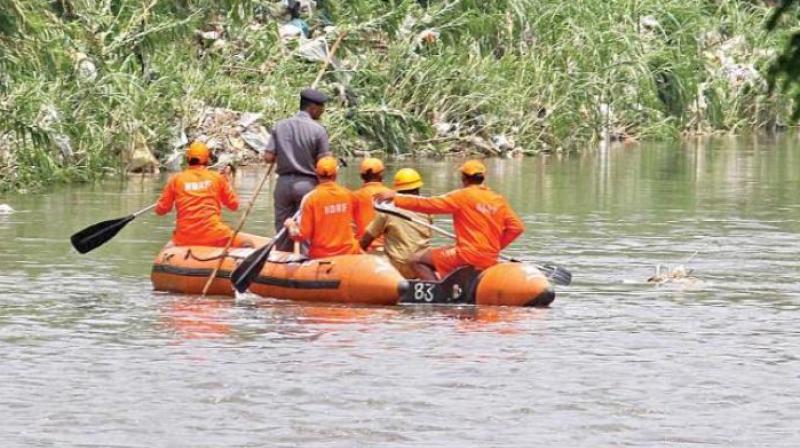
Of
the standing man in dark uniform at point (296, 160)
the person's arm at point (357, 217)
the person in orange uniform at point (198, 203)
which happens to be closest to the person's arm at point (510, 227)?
the person's arm at point (357, 217)

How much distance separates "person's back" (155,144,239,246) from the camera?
17.9 meters

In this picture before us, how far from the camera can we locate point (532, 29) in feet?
140

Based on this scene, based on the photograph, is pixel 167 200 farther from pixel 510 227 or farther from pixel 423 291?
pixel 510 227

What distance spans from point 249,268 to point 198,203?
116 cm

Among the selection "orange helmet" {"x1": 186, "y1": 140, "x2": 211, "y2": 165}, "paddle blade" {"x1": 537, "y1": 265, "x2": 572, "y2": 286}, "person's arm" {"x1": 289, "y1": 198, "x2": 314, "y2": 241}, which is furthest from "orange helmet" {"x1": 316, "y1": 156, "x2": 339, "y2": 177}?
"paddle blade" {"x1": 537, "y1": 265, "x2": 572, "y2": 286}

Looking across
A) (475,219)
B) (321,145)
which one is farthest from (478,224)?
(321,145)

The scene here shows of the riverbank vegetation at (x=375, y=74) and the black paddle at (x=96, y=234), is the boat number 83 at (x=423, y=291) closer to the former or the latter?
the black paddle at (x=96, y=234)

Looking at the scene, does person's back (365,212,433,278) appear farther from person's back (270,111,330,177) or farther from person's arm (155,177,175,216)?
person's arm (155,177,175,216)

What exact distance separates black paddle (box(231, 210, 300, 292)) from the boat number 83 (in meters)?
1.21

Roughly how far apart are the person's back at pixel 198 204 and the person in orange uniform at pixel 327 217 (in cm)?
105

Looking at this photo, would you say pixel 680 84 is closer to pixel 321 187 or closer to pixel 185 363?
pixel 321 187

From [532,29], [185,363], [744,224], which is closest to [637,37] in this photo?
[532,29]

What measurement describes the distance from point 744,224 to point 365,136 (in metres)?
13.8

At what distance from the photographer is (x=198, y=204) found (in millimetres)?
17938
